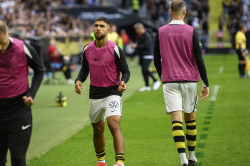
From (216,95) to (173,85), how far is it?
8029 millimetres

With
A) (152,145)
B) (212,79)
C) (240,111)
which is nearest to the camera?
(152,145)

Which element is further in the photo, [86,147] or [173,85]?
[86,147]

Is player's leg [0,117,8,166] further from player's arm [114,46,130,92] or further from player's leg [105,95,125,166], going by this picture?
player's arm [114,46,130,92]

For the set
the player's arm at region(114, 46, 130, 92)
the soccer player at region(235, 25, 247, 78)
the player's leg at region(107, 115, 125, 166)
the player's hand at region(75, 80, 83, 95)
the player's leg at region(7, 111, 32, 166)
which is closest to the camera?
the player's leg at region(7, 111, 32, 166)

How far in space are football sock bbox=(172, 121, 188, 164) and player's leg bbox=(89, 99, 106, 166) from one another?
1010 mm

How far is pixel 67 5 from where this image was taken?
3403 centimetres

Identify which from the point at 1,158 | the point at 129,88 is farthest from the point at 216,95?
the point at 1,158

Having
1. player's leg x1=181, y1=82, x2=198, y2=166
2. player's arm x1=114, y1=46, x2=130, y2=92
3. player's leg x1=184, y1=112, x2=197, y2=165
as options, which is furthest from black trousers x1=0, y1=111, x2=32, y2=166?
player's leg x1=184, y1=112, x2=197, y2=165

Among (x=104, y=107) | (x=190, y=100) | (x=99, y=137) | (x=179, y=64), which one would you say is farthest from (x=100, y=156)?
(x=179, y=64)

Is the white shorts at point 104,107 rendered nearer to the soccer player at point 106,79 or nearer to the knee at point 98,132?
the soccer player at point 106,79

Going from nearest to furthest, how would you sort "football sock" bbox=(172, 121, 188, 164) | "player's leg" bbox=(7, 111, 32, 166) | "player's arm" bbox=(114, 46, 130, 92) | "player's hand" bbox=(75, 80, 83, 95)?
"player's leg" bbox=(7, 111, 32, 166) → "football sock" bbox=(172, 121, 188, 164) → "player's arm" bbox=(114, 46, 130, 92) → "player's hand" bbox=(75, 80, 83, 95)

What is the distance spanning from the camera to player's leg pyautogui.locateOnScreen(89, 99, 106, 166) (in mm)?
5309

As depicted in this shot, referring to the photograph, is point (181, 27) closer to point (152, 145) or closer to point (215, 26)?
point (152, 145)

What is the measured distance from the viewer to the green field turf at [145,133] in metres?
6.02
